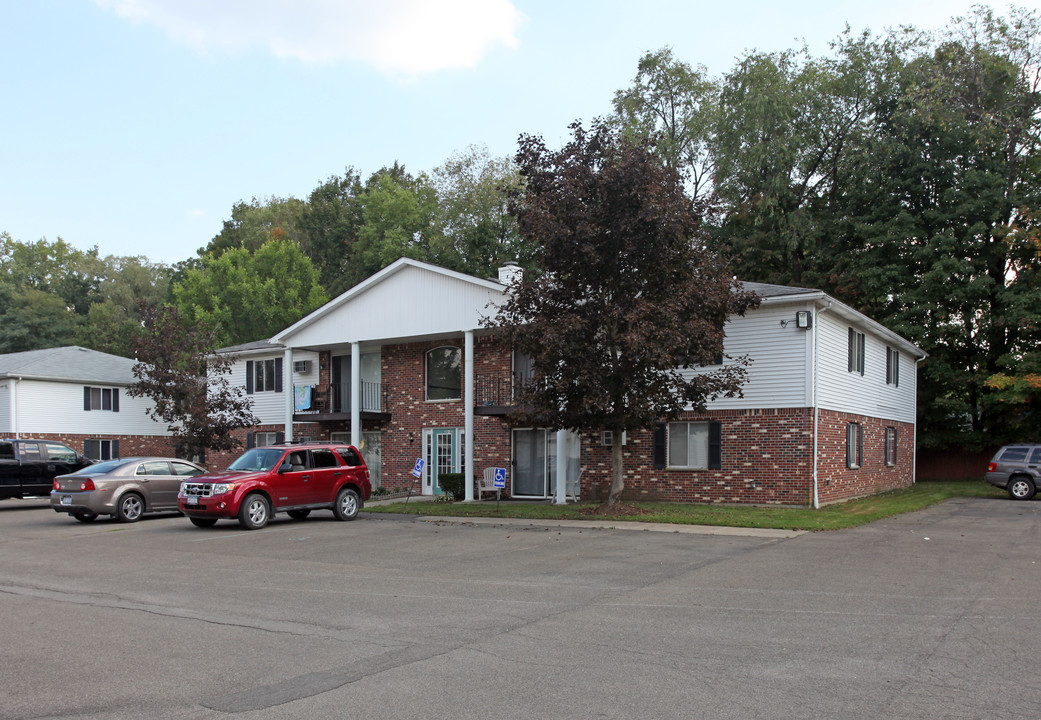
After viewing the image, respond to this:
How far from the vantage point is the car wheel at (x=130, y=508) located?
19.2 metres

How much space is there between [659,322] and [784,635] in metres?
10.7

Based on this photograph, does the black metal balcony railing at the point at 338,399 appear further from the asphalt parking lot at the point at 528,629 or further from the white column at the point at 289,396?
the asphalt parking lot at the point at 528,629

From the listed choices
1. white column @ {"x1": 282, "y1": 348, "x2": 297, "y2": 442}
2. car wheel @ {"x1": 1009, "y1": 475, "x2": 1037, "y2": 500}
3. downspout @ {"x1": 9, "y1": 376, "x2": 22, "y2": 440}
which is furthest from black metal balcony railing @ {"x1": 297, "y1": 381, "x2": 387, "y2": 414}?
car wheel @ {"x1": 1009, "y1": 475, "x2": 1037, "y2": 500}

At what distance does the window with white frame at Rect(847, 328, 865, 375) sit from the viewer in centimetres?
2409

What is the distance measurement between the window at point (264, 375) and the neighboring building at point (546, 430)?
6 cm

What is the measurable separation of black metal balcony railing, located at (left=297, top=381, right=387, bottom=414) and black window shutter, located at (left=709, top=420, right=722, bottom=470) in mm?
11942

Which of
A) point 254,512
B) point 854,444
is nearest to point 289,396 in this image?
point 254,512

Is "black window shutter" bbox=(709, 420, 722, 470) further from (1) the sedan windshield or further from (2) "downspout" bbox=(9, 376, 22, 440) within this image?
(2) "downspout" bbox=(9, 376, 22, 440)

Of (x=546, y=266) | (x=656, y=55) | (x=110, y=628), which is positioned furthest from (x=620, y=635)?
(x=656, y=55)

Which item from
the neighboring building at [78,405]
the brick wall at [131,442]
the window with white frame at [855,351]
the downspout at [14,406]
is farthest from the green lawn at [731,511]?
the neighboring building at [78,405]

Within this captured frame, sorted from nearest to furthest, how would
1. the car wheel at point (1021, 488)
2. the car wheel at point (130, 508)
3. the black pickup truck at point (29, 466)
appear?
1. the car wheel at point (130, 508)
2. the black pickup truck at point (29, 466)
3. the car wheel at point (1021, 488)

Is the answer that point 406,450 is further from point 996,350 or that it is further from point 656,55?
point 656,55

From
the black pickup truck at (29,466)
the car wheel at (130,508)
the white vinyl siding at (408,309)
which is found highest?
the white vinyl siding at (408,309)

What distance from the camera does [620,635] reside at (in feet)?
25.2
